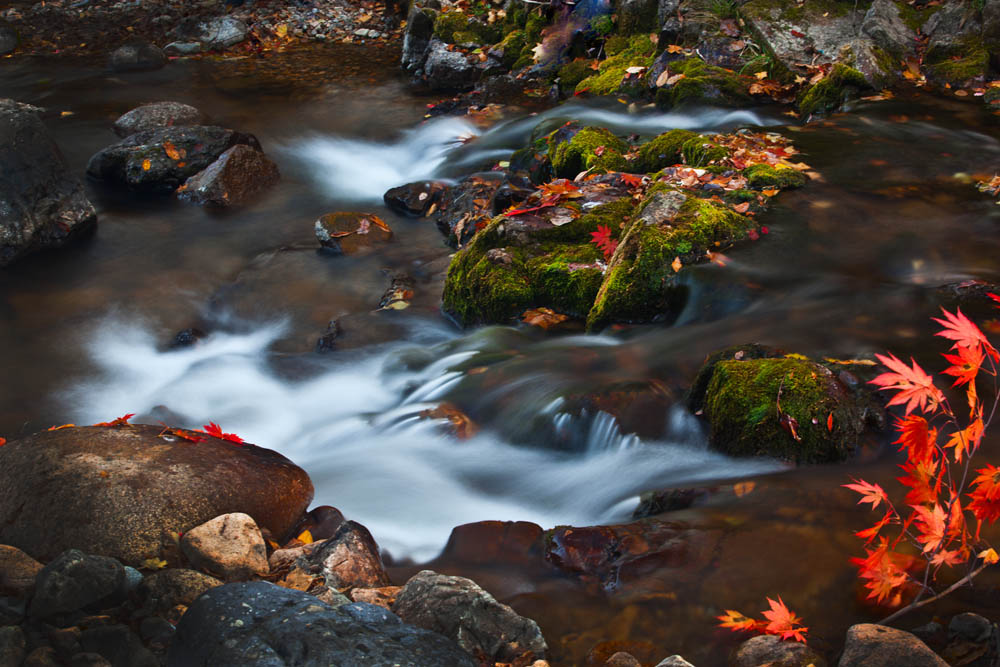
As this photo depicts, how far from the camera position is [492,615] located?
118 inches

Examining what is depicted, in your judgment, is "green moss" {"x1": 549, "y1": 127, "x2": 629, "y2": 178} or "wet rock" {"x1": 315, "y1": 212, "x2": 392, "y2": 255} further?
"wet rock" {"x1": 315, "y1": 212, "x2": 392, "y2": 255}

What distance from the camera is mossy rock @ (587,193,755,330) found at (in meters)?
5.34

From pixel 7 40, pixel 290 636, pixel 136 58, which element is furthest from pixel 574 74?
pixel 7 40

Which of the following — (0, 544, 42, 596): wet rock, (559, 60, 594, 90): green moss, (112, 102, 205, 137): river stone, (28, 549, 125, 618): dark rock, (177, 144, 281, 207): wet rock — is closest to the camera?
(28, 549, 125, 618): dark rock

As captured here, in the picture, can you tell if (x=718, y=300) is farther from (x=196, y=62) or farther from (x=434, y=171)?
(x=196, y=62)

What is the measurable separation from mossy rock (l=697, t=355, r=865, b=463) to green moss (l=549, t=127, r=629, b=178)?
13.0ft

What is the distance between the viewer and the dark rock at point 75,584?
2.91 m

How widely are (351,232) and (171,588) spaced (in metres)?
5.38

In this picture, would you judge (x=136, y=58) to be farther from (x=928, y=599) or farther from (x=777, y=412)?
(x=928, y=599)

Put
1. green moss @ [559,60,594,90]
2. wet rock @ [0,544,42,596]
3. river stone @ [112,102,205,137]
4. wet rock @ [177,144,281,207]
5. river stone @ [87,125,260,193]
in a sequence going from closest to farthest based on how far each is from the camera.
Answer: wet rock @ [0,544,42,596]
wet rock @ [177,144,281,207]
river stone @ [87,125,260,193]
river stone @ [112,102,205,137]
green moss @ [559,60,594,90]

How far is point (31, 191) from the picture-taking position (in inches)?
311

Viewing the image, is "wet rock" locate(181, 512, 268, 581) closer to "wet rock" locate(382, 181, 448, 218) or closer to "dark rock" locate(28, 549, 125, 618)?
"dark rock" locate(28, 549, 125, 618)

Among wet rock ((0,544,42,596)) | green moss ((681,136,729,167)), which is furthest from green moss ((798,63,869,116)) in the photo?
wet rock ((0,544,42,596))

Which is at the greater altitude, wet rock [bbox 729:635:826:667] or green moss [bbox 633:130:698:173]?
green moss [bbox 633:130:698:173]
